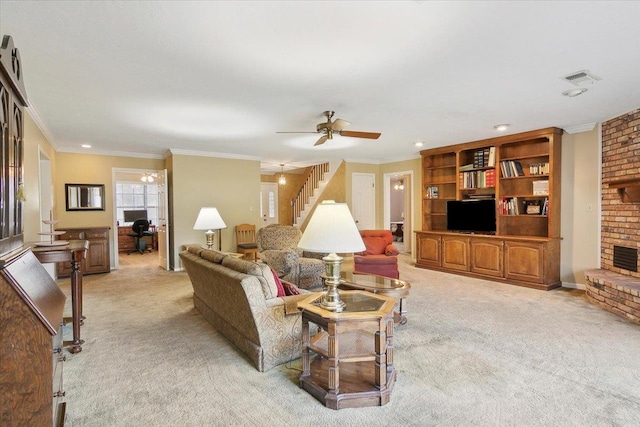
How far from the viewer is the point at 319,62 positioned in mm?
2633

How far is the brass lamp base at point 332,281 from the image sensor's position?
2.20 m

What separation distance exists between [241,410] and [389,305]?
1.15 m

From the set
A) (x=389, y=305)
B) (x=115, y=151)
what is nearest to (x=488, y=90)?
(x=389, y=305)

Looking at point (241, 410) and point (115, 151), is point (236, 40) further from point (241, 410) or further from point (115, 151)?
point (115, 151)

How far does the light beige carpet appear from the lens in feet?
6.59

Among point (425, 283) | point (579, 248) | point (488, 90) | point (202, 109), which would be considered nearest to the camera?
point (488, 90)

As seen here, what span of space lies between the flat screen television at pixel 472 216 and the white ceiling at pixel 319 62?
1.57 metres

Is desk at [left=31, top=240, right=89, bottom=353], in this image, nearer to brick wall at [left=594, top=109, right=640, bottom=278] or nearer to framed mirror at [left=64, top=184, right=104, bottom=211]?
framed mirror at [left=64, top=184, right=104, bottom=211]

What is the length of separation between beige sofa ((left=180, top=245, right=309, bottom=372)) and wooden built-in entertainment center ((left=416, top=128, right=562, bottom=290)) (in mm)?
3961

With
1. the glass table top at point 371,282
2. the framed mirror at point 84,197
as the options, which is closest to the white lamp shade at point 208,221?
the glass table top at point 371,282

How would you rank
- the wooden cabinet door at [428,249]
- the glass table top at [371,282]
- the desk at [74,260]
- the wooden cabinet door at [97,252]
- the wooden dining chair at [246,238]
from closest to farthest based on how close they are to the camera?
the desk at [74,260] → the glass table top at [371,282] → the wooden cabinet door at [97,252] → the wooden cabinet door at [428,249] → the wooden dining chair at [246,238]

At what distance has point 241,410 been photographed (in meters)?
2.07

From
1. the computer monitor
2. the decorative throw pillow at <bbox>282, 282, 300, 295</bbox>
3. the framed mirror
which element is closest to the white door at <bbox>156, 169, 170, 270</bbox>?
the framed mirror

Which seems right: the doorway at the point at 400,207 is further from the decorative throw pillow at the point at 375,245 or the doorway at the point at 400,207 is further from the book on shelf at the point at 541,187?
the book on shelf at the point at 541,187
